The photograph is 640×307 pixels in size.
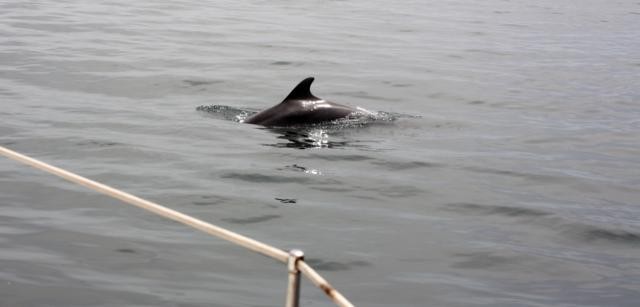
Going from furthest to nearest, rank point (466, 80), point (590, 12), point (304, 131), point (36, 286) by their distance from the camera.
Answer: point (590, 12), point (466, 80), point (304, 131), point (36, 286)

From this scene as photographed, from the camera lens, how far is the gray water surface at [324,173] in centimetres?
666

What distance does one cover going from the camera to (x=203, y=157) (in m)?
10.1

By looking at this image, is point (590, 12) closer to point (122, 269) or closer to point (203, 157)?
point (203, 157)

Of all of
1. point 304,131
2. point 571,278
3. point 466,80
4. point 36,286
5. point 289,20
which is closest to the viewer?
point 36,286

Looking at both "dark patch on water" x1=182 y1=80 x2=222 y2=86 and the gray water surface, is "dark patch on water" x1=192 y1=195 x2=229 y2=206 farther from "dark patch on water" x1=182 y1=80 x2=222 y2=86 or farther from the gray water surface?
"dark patch on water" x1=182 y1=80 x2=222 y2=86

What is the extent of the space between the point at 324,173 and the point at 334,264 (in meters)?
2.69

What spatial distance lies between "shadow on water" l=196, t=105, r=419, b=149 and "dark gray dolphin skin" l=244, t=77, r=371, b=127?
0.12m

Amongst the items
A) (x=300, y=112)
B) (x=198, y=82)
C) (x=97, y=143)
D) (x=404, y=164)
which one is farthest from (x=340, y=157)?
(x=198, y=82)

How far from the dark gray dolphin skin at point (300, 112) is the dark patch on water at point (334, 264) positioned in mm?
4726

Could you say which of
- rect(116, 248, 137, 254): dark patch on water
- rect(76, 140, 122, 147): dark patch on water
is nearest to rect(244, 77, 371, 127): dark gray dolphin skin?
rect(76, 140, 122, 147): dark patch on water

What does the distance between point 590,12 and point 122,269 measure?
87.8 feet

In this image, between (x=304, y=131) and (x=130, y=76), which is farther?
(x=130, y=76)

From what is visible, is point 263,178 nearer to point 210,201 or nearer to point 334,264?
point 210,201

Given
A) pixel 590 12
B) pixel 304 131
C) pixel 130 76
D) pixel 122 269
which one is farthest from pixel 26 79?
pixel 590 12
